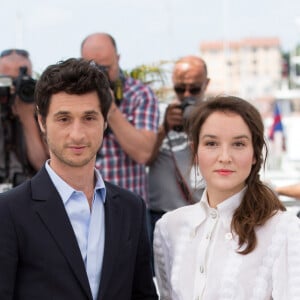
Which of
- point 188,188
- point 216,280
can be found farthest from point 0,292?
point 188,188

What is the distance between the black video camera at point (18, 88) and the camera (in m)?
3.48

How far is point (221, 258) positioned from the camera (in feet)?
7.23

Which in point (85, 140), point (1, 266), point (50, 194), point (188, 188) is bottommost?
point (188, 188)

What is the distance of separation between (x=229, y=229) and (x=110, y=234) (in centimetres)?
41

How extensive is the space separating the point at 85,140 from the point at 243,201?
59 centimetres

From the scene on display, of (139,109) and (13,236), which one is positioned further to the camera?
(139,109)

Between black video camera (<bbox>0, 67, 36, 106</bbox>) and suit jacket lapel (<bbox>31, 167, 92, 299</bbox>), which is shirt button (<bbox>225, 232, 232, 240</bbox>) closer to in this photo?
suit jacket lapel (<bbox>31, 167, 92, 299</bbox>)

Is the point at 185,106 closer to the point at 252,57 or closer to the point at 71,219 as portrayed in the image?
the point at 71,219

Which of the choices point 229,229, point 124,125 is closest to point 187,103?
point 124,125

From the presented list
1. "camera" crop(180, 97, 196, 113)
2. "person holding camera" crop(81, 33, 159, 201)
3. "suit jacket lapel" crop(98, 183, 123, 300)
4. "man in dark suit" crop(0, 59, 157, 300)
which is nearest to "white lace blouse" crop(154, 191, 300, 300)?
"man in dark suit" crop(0, 59, 157, 300)

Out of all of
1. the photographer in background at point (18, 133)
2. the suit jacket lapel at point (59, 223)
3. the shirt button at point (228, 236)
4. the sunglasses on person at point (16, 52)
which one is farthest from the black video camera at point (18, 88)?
the shirt button at point (228, 236)

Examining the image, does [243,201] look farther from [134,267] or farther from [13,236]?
[13,236]

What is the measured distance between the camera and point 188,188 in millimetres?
3654

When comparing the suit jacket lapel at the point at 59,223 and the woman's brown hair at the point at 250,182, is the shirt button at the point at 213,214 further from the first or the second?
the suit jacket lapel at the point at 59,223
